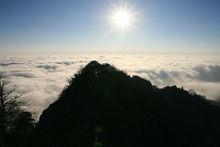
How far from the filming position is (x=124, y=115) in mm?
26000

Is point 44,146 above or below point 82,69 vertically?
below

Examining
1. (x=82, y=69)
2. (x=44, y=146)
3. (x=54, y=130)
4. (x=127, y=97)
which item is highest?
(x=82, y=69)

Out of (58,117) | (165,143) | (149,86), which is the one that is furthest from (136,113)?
(58,117)

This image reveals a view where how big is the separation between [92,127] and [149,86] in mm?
11291

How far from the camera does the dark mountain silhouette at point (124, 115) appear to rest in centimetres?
2409

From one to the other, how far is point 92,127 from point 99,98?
15.8 ft

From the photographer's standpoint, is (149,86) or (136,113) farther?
(149,86)

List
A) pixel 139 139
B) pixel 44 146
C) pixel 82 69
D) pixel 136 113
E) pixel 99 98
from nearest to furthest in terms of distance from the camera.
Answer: pixel 44 146, pixel 139 139, pixel 136 113, pixel 99 98, pixel 82 69

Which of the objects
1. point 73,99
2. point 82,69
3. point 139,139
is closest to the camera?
point 139,139

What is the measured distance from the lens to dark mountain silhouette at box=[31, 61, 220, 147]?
24.1m

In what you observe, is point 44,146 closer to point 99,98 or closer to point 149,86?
point 99,98

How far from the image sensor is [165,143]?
2448 cm

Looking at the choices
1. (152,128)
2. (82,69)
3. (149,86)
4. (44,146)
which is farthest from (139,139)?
(82,69)

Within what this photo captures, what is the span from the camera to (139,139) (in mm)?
24125
